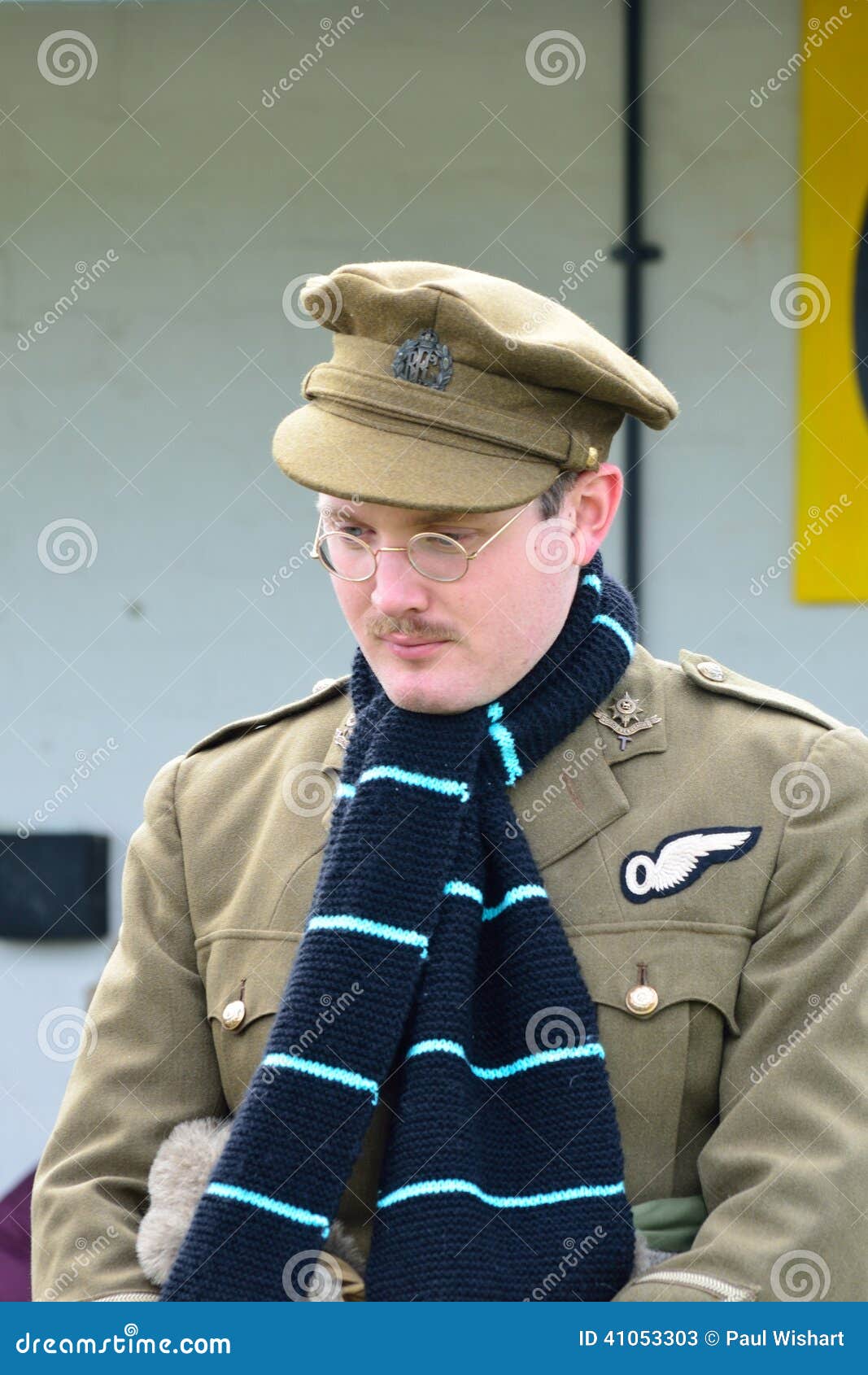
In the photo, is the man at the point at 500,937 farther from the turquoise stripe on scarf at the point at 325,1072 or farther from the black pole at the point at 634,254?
the black pole at the point at 634,254

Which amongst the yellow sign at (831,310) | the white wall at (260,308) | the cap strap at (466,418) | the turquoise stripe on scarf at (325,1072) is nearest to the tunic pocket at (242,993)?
the turquoise stripe on scarf at (325,1072)

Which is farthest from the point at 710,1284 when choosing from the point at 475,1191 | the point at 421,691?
the point at 421,691

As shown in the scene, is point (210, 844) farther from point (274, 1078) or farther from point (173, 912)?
point (274, 1078)

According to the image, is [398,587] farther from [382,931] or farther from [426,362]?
[382,931]

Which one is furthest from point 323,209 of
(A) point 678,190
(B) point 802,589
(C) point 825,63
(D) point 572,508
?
(D) point 572,508

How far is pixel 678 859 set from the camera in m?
1.94

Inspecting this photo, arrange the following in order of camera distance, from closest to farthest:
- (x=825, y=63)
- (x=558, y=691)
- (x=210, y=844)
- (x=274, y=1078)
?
(x=274, y=1078), (x=558, y=691), (x=210, y=844), (x=825, y=63)

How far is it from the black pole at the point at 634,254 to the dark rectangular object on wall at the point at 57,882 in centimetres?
126

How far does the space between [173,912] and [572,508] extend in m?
0.69

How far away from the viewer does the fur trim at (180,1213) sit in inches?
73.4

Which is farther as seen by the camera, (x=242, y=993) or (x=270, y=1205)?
(x=242, y=993)

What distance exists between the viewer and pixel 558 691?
77.5 inches

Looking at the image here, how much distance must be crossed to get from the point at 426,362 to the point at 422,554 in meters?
0.22

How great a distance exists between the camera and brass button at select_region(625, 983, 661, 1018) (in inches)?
74.2
